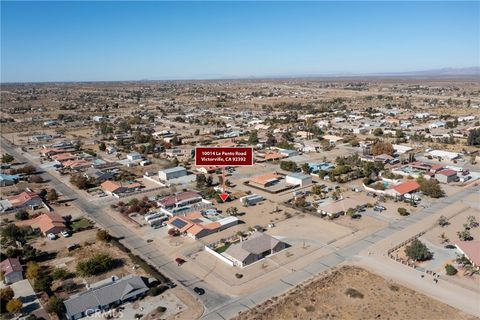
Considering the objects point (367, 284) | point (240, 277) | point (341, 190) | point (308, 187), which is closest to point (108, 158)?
point (308, 187)

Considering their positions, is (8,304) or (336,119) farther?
(336,119)

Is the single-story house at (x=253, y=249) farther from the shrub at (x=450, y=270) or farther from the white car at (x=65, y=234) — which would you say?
the white car at (x=65, y=234)

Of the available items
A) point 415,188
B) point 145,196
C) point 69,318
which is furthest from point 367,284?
point 145,196

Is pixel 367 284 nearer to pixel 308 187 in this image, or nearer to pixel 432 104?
pixel 308 187

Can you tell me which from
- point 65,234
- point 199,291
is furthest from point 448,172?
point 65,234

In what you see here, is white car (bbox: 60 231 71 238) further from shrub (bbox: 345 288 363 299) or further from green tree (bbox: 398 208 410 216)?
green tree (bbox: 398 208 410 216)

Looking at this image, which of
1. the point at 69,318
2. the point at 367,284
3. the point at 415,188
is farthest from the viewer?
the point at 415,188

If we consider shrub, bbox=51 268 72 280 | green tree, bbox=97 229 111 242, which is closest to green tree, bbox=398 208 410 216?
green tree, bbox=97 229 111 242

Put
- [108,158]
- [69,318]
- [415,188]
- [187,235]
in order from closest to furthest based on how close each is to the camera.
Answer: [69,318], [187,235], [415,188], [108,158]
